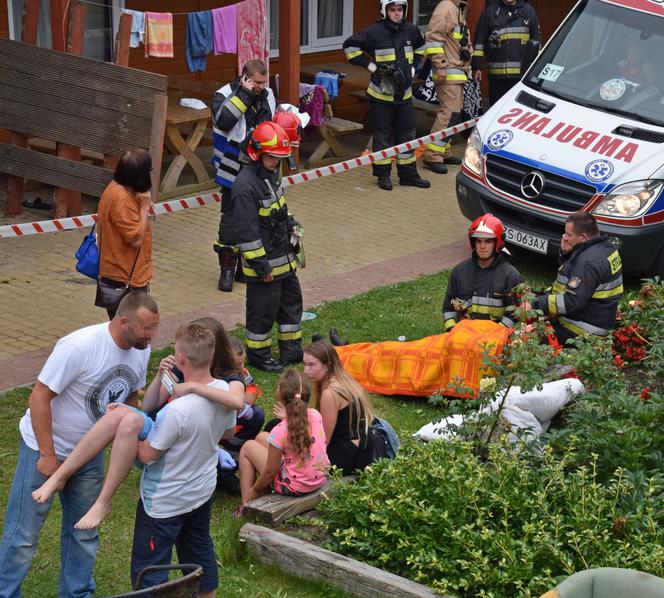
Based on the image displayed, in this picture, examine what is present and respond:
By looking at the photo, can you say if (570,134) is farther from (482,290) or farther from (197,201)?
(197,201)

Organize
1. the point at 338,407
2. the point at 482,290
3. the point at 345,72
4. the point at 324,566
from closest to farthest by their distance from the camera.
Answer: the point at 324,566
the point at 338,407
the point at 482,290
the point at 345,72

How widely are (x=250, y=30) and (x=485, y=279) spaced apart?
205 inches

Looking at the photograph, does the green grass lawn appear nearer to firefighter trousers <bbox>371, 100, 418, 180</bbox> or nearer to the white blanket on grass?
the white blanket on grass

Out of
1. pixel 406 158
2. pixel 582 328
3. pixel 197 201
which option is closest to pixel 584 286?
pixel 582 328

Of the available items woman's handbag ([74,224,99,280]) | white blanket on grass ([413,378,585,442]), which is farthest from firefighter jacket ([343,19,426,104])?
white blanket on grass ([413,378,585,442])

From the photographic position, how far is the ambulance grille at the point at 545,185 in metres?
10.0

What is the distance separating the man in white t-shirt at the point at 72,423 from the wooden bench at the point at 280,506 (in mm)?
1096

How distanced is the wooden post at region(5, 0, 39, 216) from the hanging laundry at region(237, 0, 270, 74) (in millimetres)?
2109

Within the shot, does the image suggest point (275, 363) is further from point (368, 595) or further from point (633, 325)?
point (368, 595)

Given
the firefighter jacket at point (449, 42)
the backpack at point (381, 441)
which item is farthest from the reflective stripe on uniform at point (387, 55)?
the backpack at point (381, 441)

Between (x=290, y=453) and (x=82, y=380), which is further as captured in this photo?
(x=290, y=453)

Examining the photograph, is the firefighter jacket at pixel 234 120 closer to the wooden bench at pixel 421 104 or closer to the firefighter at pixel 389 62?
the firefighter at pixel 389 62

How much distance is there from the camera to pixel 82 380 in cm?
506

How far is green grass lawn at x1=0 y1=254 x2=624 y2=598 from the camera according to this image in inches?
225
